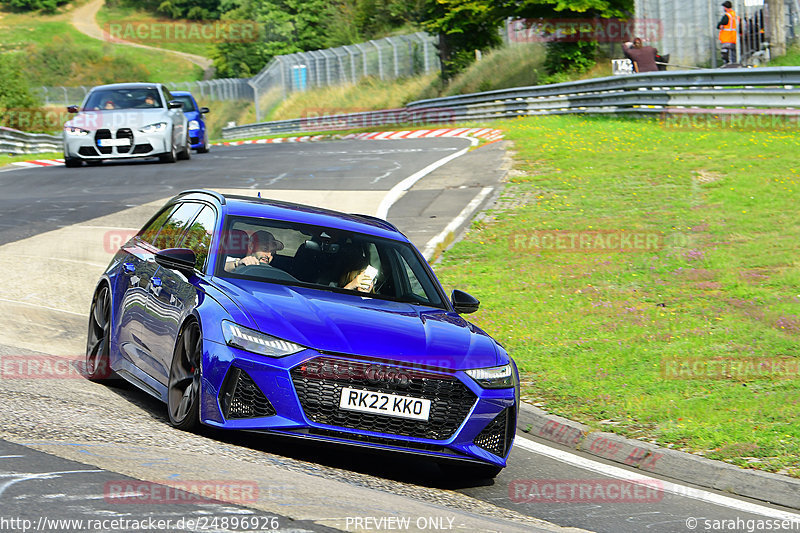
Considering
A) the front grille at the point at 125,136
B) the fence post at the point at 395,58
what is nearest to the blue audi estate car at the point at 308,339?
the front grille at the point at 125,136

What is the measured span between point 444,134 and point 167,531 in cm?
3034

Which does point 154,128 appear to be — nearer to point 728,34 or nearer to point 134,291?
point 728,34

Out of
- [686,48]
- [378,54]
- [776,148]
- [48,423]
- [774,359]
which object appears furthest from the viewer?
[378,54]

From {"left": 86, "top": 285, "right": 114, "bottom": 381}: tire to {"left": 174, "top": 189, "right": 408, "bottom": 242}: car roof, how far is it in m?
1.13

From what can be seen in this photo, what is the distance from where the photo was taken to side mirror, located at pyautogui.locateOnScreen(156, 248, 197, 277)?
7.36m

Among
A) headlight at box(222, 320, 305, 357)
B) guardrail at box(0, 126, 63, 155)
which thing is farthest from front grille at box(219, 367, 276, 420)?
guardrail at box(0, 126, 63, 155)

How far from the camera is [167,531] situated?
14.5 feet

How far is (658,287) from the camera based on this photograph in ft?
43.2

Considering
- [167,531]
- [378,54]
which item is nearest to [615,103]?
[167,531]

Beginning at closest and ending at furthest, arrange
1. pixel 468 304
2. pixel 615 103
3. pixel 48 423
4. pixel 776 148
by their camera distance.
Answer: pixel 48 423 < pixel 468 304 < pixel 776 148 < pixel 615 103

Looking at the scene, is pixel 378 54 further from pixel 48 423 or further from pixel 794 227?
pixel 48 423

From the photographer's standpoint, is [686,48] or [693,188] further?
[686,48]

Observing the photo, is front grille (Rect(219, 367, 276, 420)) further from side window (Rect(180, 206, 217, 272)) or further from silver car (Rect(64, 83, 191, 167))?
silver car (Rect(64, 83, 191, 167))

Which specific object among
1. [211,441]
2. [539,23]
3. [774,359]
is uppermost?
[539,23]
